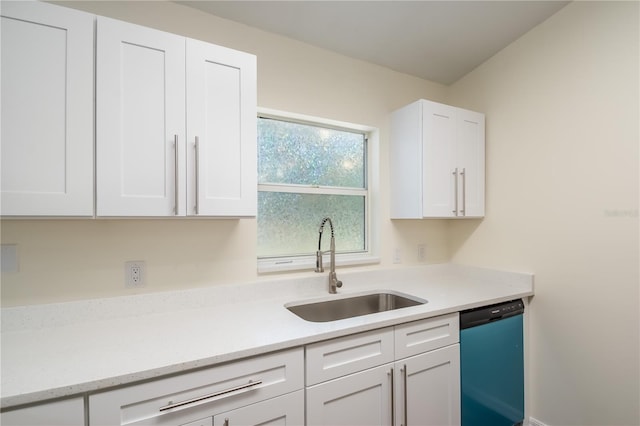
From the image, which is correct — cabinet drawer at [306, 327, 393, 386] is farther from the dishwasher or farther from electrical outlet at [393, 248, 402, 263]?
electrical outlet at [393, 248, 402, 263]

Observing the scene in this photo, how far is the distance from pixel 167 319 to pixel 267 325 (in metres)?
0.49

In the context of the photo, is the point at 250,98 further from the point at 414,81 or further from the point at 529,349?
the point at 529,349

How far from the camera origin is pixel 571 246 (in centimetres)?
185

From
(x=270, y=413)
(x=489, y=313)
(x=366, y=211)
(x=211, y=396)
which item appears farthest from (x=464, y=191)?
(x=211, y=396)

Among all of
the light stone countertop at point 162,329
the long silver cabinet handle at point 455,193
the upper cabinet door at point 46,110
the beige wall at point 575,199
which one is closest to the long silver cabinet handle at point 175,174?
the upper cabinet door at point 46,110

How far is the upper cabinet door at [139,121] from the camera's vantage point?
3.90ft

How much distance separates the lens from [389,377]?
4.79 feet

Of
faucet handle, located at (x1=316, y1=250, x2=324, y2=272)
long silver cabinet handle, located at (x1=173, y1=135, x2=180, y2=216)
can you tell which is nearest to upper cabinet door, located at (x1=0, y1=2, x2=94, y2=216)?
long silver cabinet handle, located at (x1=173, y1=135, x2=180, y2=216)

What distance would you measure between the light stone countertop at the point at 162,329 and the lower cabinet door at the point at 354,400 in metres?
0.22

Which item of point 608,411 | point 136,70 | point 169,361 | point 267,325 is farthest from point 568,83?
point 169,361

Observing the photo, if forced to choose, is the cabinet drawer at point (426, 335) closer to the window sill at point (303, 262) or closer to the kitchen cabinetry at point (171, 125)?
the window sill at point (303, 262)

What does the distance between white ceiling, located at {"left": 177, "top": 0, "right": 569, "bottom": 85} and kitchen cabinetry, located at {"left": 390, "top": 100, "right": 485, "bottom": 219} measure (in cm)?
42

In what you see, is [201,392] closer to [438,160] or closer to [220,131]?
[220,131]

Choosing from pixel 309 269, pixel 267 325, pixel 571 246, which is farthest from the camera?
pixel 309 269
